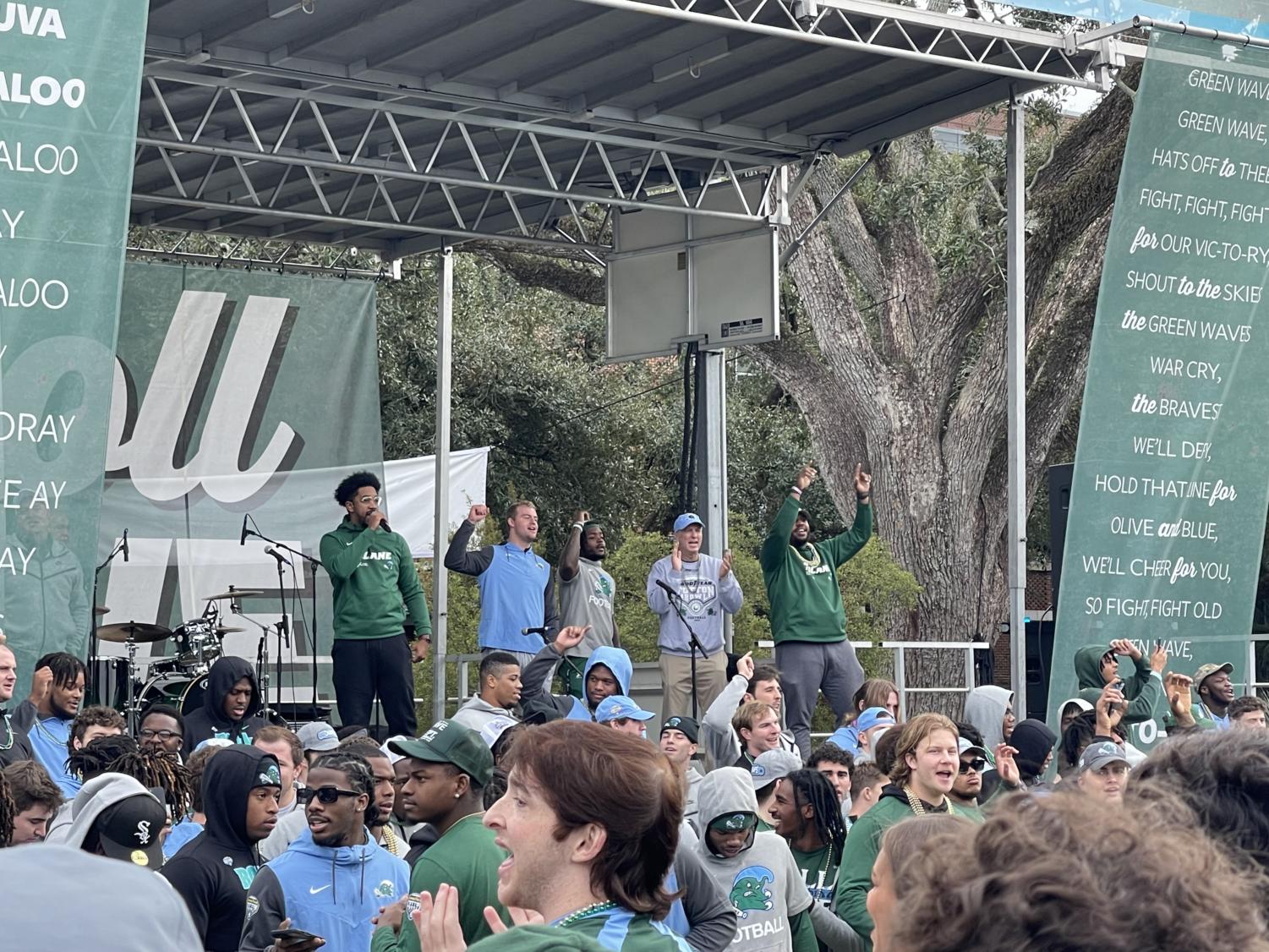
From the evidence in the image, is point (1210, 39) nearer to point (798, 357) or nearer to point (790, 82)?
point (790, 82)

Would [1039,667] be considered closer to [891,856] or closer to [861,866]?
[861,866]

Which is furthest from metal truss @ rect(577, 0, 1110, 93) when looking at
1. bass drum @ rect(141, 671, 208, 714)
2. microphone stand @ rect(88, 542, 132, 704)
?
bass drum @ rect(141, 671, 208, 714)

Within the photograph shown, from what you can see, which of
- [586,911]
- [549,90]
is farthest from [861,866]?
[549,90]

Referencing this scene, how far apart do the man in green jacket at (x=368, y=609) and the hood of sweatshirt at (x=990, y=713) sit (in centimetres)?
369

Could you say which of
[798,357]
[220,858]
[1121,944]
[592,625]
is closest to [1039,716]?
[592,625]

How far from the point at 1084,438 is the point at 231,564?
847 cm

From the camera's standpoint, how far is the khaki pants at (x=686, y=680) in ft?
39.3

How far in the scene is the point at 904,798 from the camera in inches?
199

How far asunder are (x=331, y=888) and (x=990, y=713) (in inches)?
277

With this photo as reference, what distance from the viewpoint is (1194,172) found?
9.84m

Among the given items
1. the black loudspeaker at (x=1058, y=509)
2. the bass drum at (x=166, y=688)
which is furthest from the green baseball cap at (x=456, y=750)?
the black loudspeaker at (x=1058, y=509)

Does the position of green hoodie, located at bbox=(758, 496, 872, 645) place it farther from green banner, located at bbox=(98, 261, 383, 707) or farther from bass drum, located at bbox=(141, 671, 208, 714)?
green banner, located at bbox=(98, 261, 383, 707)

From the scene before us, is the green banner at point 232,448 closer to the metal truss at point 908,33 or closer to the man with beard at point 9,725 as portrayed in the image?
the metal truss at point 908,33

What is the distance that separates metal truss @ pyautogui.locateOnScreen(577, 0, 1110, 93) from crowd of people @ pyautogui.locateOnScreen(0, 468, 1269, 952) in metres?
3.77
